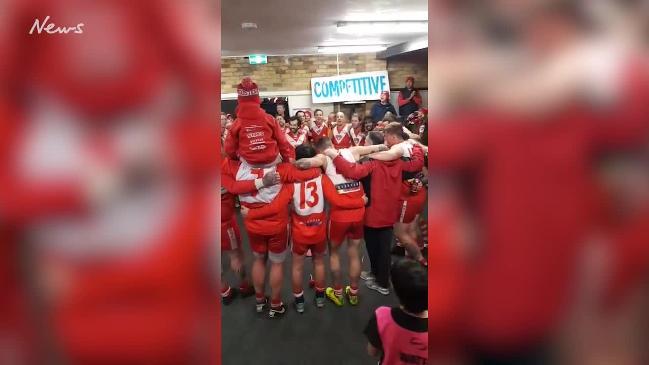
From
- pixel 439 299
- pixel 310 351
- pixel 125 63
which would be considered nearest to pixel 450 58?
pixel 439 299

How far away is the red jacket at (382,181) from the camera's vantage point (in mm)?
1620

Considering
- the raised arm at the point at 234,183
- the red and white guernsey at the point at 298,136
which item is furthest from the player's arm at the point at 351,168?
the red and white guernsey at the point at 298,136

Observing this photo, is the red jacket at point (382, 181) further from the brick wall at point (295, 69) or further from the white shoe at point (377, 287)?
the brick wall at point (295, 69)

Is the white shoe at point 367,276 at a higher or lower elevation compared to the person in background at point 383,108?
lower

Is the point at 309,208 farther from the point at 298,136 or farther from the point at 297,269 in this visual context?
the point at 298,136

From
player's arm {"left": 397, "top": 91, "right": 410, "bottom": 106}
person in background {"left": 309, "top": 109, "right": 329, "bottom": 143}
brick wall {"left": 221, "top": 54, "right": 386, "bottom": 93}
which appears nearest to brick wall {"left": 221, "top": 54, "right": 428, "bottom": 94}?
brick wall {"left": 221, "top": 54, "right": 386, "bottom": 93}

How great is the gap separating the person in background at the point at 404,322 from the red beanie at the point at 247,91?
0.85 meters

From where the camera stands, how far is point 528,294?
38 centimetres

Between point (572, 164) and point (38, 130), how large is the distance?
55cm

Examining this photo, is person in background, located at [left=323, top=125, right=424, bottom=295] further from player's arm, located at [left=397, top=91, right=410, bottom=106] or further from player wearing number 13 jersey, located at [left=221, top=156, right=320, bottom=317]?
player's arm, located at [left=397, top=91, right=410, bottom=106]

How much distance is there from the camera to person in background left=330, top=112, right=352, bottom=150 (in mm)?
3619

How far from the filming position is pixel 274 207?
5.34 feet

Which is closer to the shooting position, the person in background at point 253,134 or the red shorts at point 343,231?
the person in background at point 253,134

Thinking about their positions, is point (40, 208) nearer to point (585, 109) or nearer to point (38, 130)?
point (38, 130)
